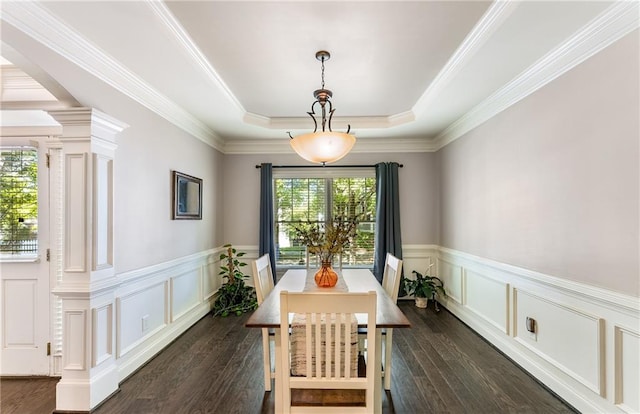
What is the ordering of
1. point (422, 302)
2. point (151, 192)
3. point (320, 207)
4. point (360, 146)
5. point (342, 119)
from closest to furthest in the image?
point (151, 192), point (342, 119), point (422, 302), point (360, 146), point (320, 207)

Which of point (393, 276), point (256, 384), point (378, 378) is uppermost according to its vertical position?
point (393, 276)

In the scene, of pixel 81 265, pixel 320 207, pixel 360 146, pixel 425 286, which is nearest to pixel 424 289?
pixel 425 286

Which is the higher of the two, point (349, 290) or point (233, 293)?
point (349, 290)

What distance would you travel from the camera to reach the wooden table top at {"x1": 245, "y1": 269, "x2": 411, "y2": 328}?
1845 millimetres

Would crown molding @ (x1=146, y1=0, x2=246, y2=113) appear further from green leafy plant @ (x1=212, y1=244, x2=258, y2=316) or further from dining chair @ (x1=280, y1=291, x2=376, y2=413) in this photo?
green leafy plant @ (x1=212, y1=244, x2=258, y2=316)

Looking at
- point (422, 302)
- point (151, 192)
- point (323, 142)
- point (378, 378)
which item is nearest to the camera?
point (378, 378)

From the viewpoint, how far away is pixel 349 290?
103 inches

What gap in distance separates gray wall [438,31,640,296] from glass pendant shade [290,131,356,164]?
158 centimetres

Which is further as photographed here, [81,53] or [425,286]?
[425,286]

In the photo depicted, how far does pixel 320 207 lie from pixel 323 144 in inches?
108

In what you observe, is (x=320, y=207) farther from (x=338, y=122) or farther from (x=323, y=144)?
(x=323, y=144)

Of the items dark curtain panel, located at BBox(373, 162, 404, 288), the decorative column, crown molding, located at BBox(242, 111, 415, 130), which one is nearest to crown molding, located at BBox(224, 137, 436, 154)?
dark curtain panel, located at BBox(373, 162, 404, 288)

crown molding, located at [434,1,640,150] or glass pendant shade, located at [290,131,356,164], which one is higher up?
crown molding, located at [434,1,640,150]

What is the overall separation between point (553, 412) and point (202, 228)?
4.04 meters
